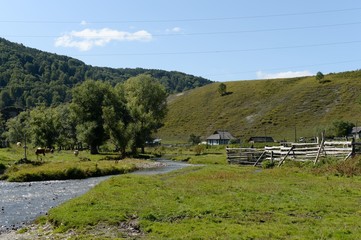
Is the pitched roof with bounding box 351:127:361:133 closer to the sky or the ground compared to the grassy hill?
closer to the ground

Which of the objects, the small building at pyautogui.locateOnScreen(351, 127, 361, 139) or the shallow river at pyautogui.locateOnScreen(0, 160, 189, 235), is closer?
the shallow river at pyautogui.locateOnScreen(0, 160, 189, 235)

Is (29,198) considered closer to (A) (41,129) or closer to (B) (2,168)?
(B) (2,168)

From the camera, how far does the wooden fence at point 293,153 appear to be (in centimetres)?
4003

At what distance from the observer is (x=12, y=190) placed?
3344 cm

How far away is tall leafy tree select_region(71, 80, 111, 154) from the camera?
84.6 metres

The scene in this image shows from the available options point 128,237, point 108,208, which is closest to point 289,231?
point 128,237

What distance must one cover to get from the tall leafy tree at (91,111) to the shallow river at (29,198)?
148 feet

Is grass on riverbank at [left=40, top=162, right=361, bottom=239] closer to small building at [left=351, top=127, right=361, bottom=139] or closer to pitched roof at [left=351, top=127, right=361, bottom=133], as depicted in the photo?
small building at [left=351, top=127, right=361, bottom=139]

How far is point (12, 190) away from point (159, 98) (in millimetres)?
83111

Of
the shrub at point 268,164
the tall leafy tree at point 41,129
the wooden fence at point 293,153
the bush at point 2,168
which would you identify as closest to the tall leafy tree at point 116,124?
the tall leafy tree at point 41,129

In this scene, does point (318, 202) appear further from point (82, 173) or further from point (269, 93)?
point (269, 93)

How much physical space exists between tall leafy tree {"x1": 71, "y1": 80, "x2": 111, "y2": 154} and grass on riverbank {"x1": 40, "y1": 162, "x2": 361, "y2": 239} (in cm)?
5812

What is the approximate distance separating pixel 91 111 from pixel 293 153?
54016 millimetres

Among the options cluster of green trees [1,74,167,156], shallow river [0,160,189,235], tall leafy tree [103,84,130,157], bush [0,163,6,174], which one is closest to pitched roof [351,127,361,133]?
cluster of green trees [1,74,167,156]
